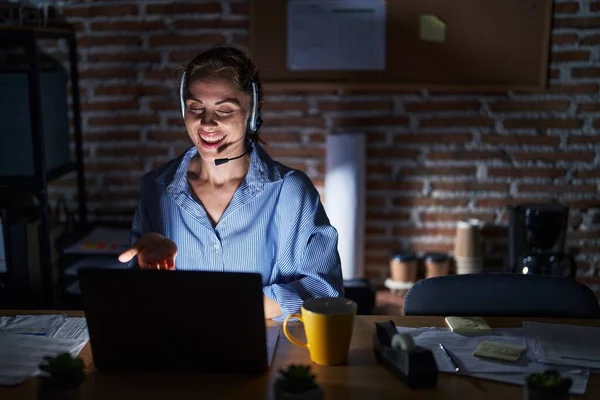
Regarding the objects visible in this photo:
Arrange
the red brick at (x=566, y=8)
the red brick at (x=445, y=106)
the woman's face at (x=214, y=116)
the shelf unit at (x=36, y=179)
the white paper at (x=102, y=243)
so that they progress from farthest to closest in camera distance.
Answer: the red brick at (x=445, y=106) → the red brick at (x=566, y=8) → the white paper at (x=102, y=243) → the shelf unit at (x=36, y=179) → the woman's face at (x=214, y=116)

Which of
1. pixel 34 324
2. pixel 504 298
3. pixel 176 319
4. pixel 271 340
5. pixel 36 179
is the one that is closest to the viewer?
pixel 176 319

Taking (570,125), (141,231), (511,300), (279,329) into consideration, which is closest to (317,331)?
(279,329)

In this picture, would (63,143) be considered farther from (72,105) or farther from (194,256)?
(194,256)

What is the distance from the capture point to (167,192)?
6.45ft

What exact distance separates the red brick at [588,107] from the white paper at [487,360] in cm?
180

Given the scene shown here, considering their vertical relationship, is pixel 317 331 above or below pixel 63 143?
below

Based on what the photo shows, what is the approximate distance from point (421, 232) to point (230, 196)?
4.71 feet

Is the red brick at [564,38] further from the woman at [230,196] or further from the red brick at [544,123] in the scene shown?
the woman at [230,196]

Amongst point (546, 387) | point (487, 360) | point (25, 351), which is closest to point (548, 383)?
point (546, 387)

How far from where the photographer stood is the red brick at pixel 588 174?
10.3ft

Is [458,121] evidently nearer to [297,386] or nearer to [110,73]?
[110,73]

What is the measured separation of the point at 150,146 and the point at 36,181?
0.60 m

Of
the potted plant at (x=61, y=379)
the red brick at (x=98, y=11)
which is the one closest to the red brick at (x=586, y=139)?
the red brick at (x=98, y=11)

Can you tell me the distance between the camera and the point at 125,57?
3170 millimetres
